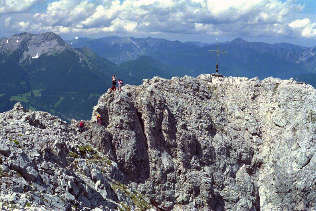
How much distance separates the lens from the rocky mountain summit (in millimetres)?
53781

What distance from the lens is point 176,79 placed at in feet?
225

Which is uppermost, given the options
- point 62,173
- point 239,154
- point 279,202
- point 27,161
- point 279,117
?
point 27,161

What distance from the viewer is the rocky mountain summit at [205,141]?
176ft

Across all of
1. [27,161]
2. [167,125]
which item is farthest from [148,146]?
[27,161]

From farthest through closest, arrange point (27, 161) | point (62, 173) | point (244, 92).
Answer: point (244, 92), point (62, 173), point (27, 161)

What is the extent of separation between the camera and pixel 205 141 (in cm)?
5988

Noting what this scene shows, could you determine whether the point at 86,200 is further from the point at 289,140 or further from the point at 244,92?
the point at 244,92

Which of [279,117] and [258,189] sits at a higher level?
[279,117]

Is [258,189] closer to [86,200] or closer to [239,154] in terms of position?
[239,154]

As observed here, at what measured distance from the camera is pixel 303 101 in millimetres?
65125

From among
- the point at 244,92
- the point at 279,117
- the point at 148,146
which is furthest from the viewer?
the point at 244,92

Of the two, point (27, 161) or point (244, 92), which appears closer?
point (27, 161)

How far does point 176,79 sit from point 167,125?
1393 cm

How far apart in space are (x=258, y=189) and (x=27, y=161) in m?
46.3
